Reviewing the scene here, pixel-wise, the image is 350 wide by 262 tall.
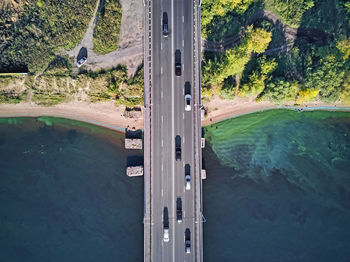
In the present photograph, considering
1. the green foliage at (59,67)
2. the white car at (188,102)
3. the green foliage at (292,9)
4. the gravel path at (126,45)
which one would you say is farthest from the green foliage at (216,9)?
the green foliage at (59,67)

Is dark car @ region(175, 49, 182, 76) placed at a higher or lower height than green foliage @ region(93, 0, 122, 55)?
lower

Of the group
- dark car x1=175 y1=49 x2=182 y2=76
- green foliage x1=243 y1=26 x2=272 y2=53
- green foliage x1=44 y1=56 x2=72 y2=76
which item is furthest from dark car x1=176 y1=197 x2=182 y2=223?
green foliage x1=44 y1=56 x2=72 y2=76

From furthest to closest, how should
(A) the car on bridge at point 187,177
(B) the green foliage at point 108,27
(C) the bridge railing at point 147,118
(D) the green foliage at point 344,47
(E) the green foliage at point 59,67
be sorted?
1. (E) the green foliage at point 59,67
2. (B) the green foliage at point 108,27
3. (C) the bridge railing at point 147,118
4. (A) the car on bridge at point 187,177
5. (D) the green foliage at point 344,47

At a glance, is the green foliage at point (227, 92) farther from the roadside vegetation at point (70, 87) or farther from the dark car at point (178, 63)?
the roadside vegetation at point (70, 87)

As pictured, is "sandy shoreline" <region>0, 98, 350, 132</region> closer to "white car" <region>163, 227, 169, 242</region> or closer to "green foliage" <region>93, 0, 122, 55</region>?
"green foliage" <region>93, 0, 122, 55</region>

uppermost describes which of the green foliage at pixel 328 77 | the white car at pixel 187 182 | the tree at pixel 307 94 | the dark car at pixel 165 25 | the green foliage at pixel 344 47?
the dark car at pixel 165 25

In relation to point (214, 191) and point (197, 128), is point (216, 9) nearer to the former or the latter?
point (197, 128)
